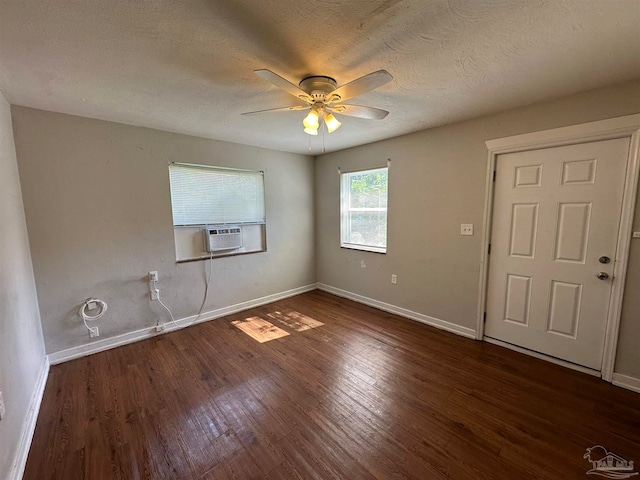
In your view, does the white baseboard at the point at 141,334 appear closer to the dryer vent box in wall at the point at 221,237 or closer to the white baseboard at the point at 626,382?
the dryer vent box in wall at the point at 221,237

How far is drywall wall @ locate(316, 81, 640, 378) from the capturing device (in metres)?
2.05

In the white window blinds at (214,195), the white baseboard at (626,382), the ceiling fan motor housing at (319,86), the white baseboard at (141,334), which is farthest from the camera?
the white window blinds at (214,195)

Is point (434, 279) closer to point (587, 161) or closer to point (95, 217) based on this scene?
point (587, 161)

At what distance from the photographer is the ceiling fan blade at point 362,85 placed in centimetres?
143

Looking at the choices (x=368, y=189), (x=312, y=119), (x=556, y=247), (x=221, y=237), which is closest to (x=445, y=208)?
(x=556, y=247)

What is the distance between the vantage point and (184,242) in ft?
10.7

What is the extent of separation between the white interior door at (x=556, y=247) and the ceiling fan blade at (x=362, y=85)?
1807 millimetres

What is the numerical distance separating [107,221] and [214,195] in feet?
3.84

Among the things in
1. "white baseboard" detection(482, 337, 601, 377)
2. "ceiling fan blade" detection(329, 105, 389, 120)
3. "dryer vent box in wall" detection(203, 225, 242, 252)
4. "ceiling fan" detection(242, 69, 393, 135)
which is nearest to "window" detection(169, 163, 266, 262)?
"dryer vent box in wall" detection(203, 225, 242, 252)

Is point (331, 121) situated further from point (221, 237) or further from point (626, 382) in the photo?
point (626, 382)

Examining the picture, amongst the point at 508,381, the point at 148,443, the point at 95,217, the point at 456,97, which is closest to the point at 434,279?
the point at 508,381

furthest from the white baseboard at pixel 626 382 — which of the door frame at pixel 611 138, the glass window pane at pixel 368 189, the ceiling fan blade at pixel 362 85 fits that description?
the ceiling fan blade at pixel 362 85

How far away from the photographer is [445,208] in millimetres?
2994

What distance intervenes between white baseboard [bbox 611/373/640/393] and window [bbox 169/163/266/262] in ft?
12.8
